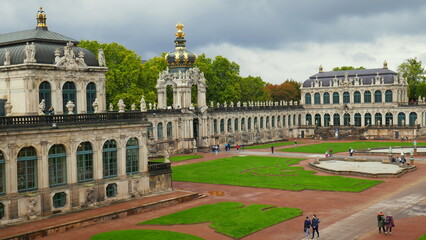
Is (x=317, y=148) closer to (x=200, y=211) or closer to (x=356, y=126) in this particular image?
(x=356, y=126)

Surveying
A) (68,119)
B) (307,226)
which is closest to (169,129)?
(68,119)

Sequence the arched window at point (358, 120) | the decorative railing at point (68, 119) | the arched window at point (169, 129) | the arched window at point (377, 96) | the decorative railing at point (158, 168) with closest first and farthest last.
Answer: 1. the decorative railing at point (68, 119)
2. the decorative railing at point (158, 168)
3. the arched window at point (169, 129)
4. the arched window at point (377, 96)
5. the arched window at point (358, 120)

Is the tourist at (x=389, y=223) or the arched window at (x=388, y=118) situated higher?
the arched window at (x=388, y=118)

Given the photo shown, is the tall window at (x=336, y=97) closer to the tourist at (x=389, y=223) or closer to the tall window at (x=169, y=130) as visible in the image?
the tall window at (x=169, y=130)

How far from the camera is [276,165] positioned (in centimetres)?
7262

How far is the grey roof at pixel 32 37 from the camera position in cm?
5028

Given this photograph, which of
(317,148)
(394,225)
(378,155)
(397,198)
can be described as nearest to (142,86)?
(317,148)

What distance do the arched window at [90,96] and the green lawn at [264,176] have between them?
14807 millimetres

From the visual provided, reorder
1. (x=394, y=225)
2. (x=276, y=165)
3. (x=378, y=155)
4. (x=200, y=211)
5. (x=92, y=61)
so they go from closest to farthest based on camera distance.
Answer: (x=394, y=225), (x=200, y=211), (x=92, y=61), (x=276, y=165), (x=378, y=155)

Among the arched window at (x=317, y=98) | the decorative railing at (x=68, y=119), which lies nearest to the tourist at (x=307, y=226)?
the decorative railing at (x=68, y=119)

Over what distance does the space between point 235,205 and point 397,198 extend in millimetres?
15896

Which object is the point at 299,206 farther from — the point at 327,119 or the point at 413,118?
the point at 327,119

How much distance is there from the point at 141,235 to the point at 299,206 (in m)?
15.8

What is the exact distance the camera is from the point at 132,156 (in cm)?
4972
